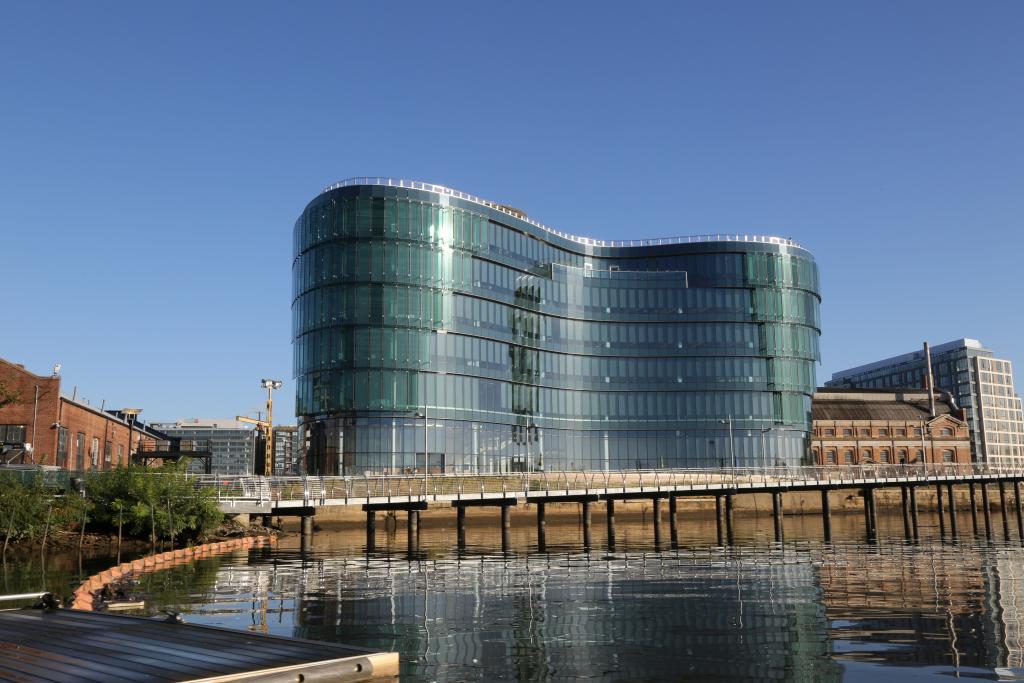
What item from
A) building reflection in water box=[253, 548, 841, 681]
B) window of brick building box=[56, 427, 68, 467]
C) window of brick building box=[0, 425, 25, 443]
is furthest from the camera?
window of brick building box=[56, 427, 68, 467]

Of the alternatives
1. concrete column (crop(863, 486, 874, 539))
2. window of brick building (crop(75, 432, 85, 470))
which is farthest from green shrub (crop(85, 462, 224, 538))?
concrete column (crop(863, 486, 874, 539))

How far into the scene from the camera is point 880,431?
130875 mm

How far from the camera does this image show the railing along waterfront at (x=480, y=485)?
179 ft

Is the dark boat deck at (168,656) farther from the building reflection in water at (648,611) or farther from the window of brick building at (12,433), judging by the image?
the window of brick building at (12,433)

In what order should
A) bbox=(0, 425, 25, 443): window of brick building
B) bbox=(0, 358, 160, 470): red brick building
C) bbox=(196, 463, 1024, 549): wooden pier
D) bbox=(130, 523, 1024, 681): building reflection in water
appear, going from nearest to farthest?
bbox=(130, 523, 1024, 681): building reflection in water → bbox=(196, 463, 1024, 549): wooden pier → bbox=(0, 358, 160, 470): red brick building → bbox=(0, 425, 25, 443): window of brick building

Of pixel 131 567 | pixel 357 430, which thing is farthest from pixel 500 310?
pixel 131 567

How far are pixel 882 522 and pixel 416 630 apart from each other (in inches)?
2944

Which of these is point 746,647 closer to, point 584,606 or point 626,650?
point 626,650

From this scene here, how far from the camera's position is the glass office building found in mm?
85125

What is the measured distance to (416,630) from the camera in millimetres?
22062

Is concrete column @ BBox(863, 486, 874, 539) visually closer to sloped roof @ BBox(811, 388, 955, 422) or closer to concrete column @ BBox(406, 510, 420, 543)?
concrete column @ BBox(406, 510, 420, 543)

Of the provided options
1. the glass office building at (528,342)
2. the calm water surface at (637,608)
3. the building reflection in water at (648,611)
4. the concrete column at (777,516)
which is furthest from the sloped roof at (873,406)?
the building reflection in water at (648,611)

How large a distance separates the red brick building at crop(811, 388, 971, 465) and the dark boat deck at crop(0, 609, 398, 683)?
120m

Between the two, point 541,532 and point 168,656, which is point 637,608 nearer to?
point 168,656
